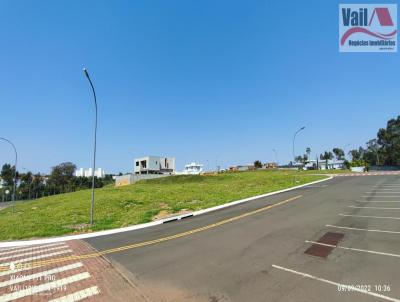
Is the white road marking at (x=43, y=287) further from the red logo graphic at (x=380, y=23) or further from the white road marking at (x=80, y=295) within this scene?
the red logo graphic at (x=380, y=23)

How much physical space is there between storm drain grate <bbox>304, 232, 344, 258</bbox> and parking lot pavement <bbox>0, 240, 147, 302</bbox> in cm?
541

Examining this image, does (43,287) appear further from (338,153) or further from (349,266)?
(338,153)

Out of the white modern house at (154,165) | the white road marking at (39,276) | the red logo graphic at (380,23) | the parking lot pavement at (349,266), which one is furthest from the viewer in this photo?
the white modern house at (154,165)

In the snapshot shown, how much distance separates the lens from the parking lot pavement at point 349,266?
6.13 meters

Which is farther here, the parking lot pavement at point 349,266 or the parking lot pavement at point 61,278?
the parking lot pavement at point 61,278

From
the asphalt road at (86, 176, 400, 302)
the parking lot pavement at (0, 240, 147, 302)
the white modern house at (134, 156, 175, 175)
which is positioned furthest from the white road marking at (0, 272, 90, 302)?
the white modern house at (134, 156, 175, 175)

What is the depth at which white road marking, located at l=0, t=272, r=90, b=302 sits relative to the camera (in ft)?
22.6

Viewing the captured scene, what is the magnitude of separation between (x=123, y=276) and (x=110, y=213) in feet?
51.8

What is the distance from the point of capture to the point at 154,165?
359 ft

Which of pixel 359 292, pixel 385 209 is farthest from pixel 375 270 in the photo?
pixel 385 209

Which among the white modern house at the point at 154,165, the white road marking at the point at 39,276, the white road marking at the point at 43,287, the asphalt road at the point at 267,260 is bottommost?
the white road marking at the point at 39,276

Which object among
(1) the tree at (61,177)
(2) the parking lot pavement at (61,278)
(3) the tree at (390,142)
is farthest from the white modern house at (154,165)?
(2) the parking lot pavement at (61,278)

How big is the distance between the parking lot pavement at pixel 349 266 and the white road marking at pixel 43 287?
5.48 m

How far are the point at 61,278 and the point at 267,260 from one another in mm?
6002
